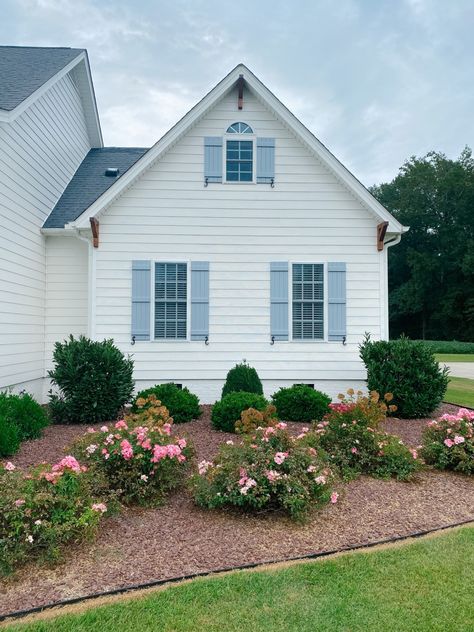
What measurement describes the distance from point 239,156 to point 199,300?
3117mm

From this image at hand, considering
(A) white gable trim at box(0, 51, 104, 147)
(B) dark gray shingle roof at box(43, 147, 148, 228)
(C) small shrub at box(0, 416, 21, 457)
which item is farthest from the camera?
(B) dark gray shingle roof at box(43, 147, 148, 228)

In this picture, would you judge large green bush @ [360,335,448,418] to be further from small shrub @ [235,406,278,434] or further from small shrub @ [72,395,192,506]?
small shrub @ [72,395,192,506]

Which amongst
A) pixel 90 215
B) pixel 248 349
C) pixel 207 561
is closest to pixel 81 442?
pixel 207 561

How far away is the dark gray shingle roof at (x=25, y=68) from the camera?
7.52m

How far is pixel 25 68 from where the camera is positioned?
30.0ft

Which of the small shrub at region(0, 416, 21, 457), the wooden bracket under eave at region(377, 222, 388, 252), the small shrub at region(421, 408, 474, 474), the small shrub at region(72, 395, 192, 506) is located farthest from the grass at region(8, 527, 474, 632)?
the wooden bracket under eave at region(377, 222, 388, 252)

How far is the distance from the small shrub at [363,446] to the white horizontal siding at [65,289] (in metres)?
6.08

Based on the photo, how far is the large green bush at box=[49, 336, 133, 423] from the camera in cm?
736

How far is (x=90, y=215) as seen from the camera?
8.43m

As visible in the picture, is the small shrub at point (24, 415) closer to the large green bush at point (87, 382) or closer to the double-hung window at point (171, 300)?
the large green bush at point (87, 382)

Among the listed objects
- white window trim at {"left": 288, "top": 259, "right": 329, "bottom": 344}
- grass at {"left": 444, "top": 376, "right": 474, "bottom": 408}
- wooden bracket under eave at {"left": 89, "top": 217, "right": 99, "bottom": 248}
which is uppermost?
wooden bracket under eave at {"left": 89, "top": 217, "right": 99, "bottom": 248}

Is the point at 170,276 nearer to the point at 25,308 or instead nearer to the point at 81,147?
the point at 25,308

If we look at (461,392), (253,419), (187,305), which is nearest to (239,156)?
(187,305)

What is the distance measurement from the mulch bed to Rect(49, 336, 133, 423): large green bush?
343 centimetres
